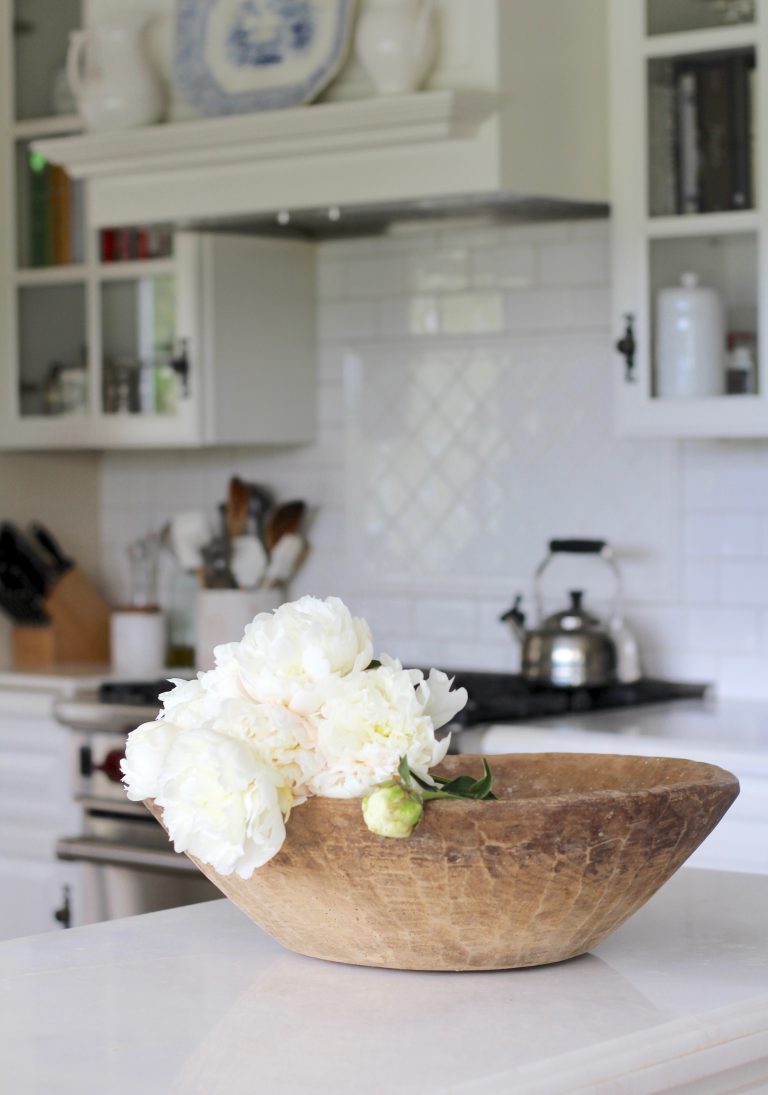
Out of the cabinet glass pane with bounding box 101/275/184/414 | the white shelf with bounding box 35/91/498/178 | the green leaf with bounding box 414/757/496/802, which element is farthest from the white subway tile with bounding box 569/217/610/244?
the green leaf with bounding box 414/757/496/802

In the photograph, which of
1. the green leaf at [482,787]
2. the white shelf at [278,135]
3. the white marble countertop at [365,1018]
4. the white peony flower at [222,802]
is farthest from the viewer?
the white shelf at [278,135]

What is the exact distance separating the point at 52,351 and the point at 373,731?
307 centimetres

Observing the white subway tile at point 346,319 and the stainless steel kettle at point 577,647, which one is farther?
the white subway tile at point 346,319

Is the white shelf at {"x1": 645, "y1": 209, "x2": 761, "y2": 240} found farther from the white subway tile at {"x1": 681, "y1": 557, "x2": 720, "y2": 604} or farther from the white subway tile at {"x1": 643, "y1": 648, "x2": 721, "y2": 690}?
the white subway tile at {"x1": 643, "y1": 648, "x2": 721, "y2": 690}

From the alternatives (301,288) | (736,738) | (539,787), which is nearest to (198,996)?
(539,787)

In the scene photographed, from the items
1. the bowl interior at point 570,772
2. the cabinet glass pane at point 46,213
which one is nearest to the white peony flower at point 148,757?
the bowl interior at point 570,772

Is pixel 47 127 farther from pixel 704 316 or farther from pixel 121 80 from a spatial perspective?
pixel 704 316

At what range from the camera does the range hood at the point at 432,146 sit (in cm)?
322

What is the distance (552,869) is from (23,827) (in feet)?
8.70

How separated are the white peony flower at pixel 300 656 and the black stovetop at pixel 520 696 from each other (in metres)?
1.86

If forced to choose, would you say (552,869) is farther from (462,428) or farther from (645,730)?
(462,428)

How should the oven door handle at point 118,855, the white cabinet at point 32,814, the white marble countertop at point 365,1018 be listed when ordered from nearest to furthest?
the white marble countertop at point 365,1018 → the oven door handle at point 118,855 → the white cabinet at point 32,814

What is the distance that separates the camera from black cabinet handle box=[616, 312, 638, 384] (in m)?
3.36

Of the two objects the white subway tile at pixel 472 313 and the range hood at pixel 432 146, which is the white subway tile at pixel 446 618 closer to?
the white subway tile at pixel 472 313
